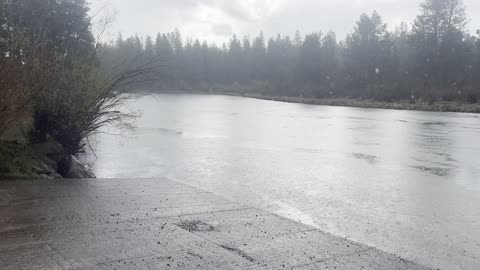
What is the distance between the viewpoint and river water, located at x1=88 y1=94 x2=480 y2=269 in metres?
8.69

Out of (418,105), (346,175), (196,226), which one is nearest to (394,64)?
(418,105)

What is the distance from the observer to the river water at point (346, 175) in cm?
869

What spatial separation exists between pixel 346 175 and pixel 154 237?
8751 mm

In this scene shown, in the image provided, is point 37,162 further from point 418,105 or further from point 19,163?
point 418,105

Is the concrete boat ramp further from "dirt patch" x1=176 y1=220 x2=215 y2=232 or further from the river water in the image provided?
the river water

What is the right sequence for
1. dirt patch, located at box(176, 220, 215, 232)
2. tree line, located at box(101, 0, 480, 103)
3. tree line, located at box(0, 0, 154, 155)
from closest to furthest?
dirt patch, located at box(176, 220, 215, 232) < tree line, located at box(0, 0, 154, 155) < tree line, located at box(101, 0, 480, 103)

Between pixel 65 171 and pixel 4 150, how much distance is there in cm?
236

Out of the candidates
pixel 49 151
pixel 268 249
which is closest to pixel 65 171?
pixel 49 151

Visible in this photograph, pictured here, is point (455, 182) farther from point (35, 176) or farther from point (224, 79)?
point (224, 79)

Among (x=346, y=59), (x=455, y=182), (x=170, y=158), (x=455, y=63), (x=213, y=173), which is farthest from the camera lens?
(x=346, y=59)

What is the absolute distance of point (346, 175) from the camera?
47.2ft

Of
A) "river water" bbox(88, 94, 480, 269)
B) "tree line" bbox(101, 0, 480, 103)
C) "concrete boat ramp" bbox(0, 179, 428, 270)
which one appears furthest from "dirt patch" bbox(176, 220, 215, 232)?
"tree line" bbox(101, 0, 480, 103)

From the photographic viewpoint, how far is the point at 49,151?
45.0 feet

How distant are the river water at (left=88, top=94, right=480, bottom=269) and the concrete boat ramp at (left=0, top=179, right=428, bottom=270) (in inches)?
52.3
